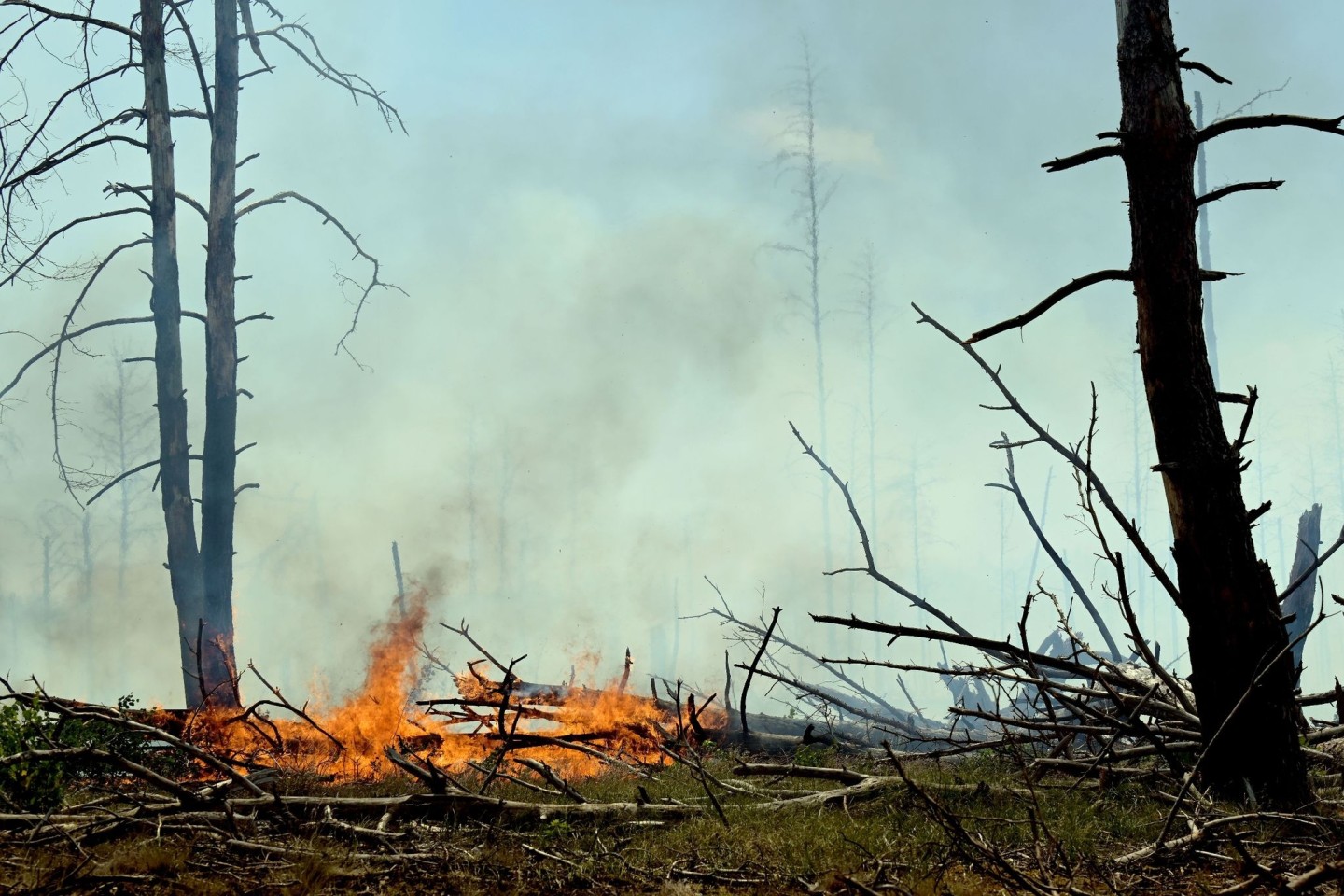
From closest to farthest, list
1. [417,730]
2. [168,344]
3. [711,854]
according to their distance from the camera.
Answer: [711,854]
[417,730]
[168,344]

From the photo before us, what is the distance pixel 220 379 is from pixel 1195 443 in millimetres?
12366

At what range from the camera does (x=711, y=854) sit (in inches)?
164

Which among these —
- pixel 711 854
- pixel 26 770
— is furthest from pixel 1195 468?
pixel 26 770

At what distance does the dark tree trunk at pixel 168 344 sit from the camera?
12656 mm

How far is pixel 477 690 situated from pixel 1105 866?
6.01 meters

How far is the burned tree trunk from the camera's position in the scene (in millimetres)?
12656

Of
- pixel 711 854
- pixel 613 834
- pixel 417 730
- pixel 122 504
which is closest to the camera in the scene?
pixel 711 854

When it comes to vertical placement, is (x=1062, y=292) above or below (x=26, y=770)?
above

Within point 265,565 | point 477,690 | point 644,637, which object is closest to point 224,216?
point 477,690

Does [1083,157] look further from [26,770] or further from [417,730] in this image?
[417,730]

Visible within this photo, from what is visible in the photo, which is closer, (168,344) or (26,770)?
(26,770)

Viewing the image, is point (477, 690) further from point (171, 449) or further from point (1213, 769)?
point (171, 449)

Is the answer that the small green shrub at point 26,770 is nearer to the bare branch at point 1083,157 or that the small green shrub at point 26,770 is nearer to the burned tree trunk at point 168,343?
the bare branch at point 1083,157

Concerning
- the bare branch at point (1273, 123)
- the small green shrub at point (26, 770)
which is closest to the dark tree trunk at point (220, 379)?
the small green shrub at point (26, 770)
